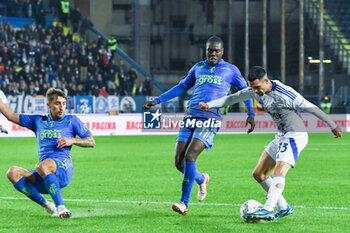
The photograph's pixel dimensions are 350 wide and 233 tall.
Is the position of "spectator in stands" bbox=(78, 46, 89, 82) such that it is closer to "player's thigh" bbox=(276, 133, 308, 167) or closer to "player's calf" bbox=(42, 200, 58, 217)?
"player's calf" bbox=(42, 200, 58, 217)

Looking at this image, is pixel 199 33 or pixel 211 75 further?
pixel 199 33

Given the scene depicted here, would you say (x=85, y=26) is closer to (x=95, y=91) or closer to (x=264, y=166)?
(x=95, y=91)

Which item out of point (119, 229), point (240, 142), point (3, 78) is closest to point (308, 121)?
point (240, 142)

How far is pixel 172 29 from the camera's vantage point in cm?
4862

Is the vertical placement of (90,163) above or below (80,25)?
below

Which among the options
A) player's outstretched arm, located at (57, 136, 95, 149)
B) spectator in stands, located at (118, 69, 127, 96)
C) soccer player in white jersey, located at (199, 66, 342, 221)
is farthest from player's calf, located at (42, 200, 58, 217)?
spectator in stands, located at (118, 69, 127, 96)

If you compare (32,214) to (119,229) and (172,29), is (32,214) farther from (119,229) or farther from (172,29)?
(172,29)

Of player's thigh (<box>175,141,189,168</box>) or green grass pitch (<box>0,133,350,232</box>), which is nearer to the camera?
green grass pitch (<box>0,133,350,232</box>)

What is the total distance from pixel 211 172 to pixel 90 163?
3946mm

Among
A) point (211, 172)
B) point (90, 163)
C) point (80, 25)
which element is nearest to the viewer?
point (211, 172)

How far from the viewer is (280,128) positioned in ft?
28.5

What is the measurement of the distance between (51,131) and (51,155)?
298 millimetres

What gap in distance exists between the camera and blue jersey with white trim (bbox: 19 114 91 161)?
887 cm

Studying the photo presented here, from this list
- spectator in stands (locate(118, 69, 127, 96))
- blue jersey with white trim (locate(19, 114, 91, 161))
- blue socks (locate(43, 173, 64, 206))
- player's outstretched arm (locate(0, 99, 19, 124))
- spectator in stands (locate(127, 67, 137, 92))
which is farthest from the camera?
spectator in stands (locate(127, 67, 137, 92))
